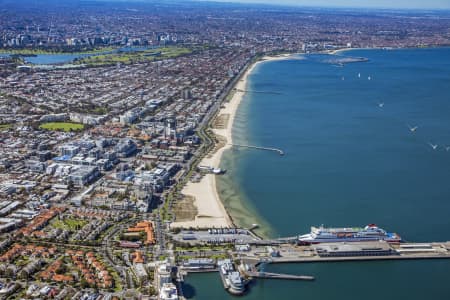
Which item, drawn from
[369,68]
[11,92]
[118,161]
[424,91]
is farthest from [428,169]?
[369,68]

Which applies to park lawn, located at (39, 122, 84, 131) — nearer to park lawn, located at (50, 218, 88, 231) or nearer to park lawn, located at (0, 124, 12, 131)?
park lawn, located at (0, 124, 12, 131)

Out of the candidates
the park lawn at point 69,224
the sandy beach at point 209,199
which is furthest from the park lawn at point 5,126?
the park lawn at point 69,224

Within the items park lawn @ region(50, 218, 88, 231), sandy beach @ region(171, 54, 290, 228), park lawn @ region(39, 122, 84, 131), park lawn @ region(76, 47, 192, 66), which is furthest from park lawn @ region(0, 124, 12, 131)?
park lawn @ region(76, 47, 192, 66)

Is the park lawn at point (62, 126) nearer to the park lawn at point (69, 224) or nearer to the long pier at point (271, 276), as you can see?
the park lawn at point (69, 224)

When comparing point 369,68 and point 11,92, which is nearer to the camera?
point 11,92

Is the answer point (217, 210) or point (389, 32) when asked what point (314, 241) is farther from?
point (389, 32)

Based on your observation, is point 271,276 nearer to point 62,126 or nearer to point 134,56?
point 62,126
